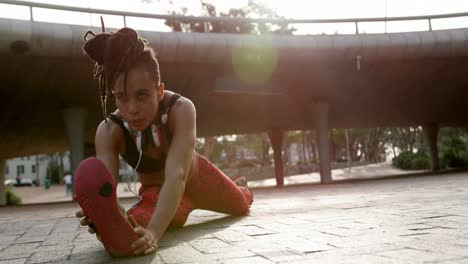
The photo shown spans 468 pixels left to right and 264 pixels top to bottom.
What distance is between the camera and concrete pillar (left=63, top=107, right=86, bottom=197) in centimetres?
1309

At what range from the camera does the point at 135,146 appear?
3.35 meters

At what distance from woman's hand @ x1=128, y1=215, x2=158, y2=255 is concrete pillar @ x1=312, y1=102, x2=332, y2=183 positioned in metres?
12.7

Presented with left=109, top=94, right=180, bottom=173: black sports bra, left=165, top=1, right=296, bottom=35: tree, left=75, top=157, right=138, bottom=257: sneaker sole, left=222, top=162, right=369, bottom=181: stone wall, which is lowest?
left=222, top=162, right=369, bottom=181: stone wall

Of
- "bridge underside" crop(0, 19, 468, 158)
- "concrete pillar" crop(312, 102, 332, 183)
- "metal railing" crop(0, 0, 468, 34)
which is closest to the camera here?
"metal railing" crop(0, 0, 468, 34)

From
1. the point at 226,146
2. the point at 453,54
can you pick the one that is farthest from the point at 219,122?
the point at 226,146

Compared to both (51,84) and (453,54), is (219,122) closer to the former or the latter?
(51,84)

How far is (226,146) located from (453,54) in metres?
45.4

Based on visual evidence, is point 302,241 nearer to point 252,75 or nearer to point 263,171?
point 252,75

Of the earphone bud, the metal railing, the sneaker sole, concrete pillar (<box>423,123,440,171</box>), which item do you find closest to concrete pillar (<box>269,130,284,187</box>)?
the metal railing

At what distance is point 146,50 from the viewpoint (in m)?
2.98

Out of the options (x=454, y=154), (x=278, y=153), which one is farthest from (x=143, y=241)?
(x=454, y=154)

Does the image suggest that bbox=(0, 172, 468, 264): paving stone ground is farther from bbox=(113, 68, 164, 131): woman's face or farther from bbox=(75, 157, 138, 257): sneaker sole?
bbox=(113, 68, 164, 131): woman's face

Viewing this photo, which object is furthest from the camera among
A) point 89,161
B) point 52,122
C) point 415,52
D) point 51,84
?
point 52,122

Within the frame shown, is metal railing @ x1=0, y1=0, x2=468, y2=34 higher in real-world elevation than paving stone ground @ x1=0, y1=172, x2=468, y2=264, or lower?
higher
